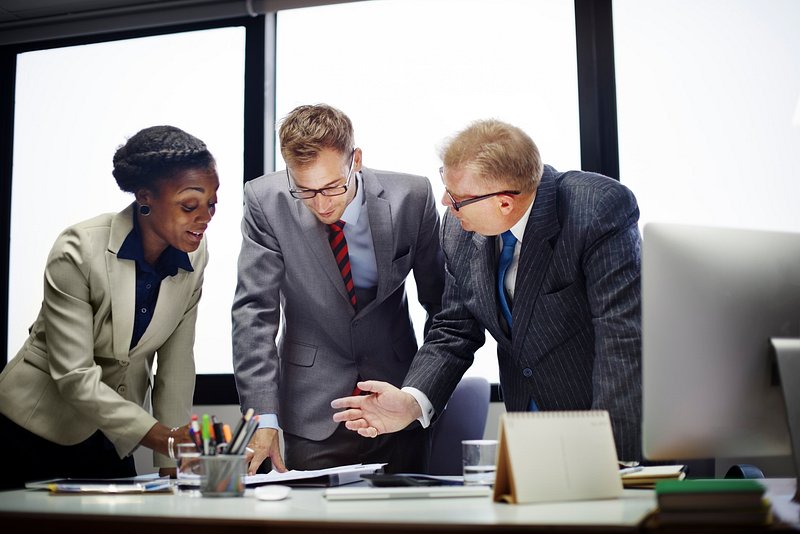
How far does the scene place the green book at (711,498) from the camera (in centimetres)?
106

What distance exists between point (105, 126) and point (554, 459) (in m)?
3.27

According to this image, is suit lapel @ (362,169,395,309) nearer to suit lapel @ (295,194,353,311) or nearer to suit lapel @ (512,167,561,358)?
suit lapel @ (295,194,353,311)

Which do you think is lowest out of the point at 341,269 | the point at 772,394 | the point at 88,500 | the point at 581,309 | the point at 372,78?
the point at 88,500

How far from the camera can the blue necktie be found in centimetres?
216

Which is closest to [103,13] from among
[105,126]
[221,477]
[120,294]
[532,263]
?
[105,126]

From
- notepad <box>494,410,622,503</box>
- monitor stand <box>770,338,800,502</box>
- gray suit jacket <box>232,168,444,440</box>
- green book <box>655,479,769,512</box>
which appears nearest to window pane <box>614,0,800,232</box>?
gray suit jacket <box>232,168,444,440</box>

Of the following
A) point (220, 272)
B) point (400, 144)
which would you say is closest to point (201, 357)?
point (220, 272)

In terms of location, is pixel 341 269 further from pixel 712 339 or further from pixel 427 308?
pixel 712 339

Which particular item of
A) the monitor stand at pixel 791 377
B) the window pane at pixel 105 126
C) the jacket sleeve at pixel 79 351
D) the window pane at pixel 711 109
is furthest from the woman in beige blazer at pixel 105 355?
the window pane at pixel 711 109

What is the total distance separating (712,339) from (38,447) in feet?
5.98

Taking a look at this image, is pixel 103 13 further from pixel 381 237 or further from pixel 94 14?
pixel 381 237

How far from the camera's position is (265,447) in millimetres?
2045

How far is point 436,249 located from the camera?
251 cm

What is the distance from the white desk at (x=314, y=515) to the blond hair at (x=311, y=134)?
3.67 feet
